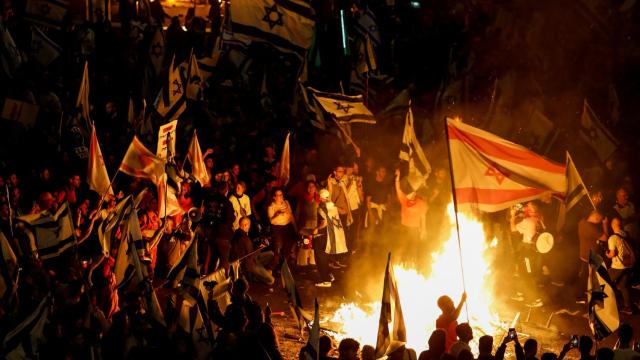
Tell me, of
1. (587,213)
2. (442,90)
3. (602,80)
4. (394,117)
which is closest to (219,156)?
(394,117)

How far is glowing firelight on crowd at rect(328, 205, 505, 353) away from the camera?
11.2 meters

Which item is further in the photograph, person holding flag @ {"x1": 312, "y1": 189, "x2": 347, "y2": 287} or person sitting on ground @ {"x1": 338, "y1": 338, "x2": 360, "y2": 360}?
person holding flag @ {"x1": 312, "y1": 189, "x2": 347, "y2": 287}

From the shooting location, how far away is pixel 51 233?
31.2 feet

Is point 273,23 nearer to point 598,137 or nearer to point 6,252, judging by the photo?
point 598,137

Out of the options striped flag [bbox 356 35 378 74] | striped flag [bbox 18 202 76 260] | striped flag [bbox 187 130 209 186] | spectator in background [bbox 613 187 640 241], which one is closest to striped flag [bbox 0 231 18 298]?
striped flag [bbox 18 202 76 260]

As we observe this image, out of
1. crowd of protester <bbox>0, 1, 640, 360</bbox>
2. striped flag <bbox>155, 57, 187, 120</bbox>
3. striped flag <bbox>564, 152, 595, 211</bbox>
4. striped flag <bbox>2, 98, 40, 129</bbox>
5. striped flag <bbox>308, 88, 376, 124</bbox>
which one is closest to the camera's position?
crowd of protester <bbox>0, 1, 640, 360</bbox>

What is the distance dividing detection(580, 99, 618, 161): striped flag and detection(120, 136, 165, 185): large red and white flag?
27.1 ft

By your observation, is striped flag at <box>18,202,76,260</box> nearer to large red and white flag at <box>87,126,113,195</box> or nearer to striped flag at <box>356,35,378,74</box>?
large red and white flag at <box>87,126,113,195</box>

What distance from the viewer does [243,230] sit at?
13.4 metres

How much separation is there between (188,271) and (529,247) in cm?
699

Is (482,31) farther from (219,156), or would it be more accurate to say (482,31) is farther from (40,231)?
(40,231)

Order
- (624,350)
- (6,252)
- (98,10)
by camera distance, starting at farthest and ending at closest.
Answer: (98,10)
(6,252)
(624,350)

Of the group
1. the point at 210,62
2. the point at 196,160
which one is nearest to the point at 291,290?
the point at 196,160

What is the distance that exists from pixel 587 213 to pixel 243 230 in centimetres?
616
